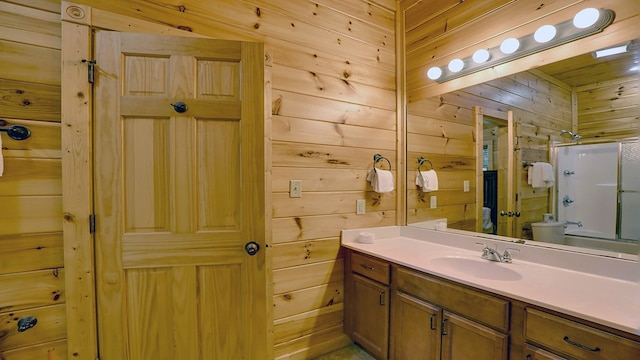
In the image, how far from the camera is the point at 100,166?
1283 millimetres

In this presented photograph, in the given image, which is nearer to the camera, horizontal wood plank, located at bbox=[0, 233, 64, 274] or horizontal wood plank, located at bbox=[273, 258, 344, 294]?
horizontal wood plank, located at bbox=[0, 233, 64, 274]

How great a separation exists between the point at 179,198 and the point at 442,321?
1513mm

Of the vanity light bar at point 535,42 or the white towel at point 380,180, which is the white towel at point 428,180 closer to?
the white towel at point 380,180

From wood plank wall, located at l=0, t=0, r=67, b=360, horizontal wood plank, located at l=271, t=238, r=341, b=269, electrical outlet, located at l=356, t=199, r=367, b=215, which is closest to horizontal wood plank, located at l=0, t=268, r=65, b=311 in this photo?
wood plank wall, located at l=0, t=0, r=67, b=360

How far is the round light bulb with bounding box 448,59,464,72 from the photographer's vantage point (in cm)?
188

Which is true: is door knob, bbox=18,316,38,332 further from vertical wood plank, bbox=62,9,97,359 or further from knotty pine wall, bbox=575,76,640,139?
knotty pine wall, bbox=575,76,640,139

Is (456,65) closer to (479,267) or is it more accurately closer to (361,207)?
(361,207)

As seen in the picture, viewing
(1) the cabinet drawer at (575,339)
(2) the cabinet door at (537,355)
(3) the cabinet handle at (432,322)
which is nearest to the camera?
(1) the cabinet drawer at (575,339)

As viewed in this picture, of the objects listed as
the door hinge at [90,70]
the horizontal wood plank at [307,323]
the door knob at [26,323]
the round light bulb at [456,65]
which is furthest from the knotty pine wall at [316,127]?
the door knob at [26,323]

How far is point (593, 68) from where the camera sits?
1.37 meters

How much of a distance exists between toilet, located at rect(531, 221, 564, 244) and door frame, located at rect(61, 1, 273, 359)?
7.84 feet

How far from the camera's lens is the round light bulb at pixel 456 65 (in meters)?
1.88

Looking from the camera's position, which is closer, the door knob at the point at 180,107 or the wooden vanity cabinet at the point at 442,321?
the wooden vanity cabinet at the point at 442,321

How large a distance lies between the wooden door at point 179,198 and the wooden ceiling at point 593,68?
5.43 ft
